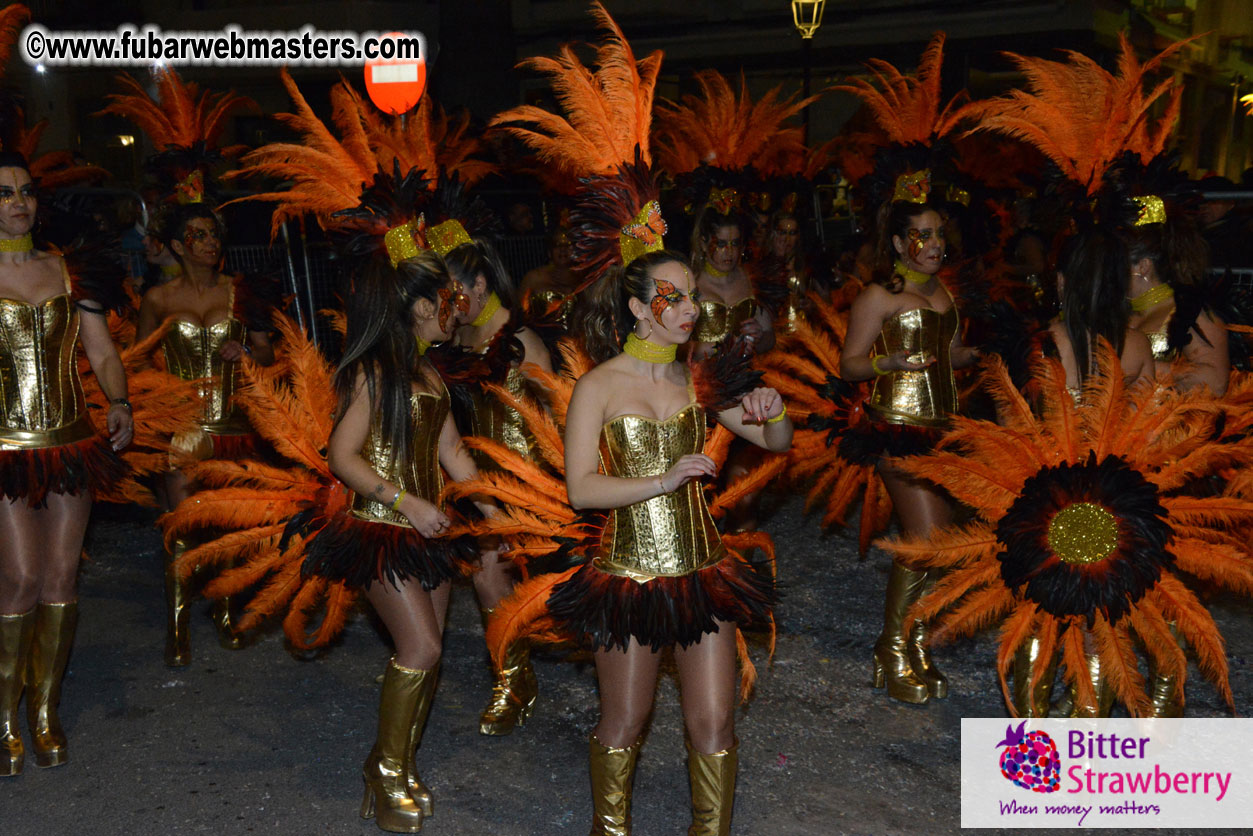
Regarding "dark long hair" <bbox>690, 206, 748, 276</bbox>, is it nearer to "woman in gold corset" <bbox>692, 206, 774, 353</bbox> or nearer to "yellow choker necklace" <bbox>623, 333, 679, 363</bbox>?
"woman in gold corset" <bbox>692, 206, 774, 353</bbox>

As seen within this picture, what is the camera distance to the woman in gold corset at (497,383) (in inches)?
172

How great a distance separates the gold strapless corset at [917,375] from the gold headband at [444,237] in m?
1.79

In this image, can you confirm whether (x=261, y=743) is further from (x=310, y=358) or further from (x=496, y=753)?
(x=310, y=358)

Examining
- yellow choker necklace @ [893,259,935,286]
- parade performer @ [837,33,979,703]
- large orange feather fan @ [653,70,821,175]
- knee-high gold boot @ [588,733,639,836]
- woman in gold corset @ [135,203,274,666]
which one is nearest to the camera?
knee-high gold boot @ [588,733,639,836]

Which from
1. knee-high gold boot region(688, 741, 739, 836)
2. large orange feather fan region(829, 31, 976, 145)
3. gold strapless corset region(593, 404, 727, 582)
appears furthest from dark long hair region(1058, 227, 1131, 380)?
knee-high gold boot region(688, 741, 739, 836)

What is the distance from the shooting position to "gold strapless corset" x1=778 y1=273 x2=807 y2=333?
7520 millimetres

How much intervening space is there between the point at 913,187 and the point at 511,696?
2.68m

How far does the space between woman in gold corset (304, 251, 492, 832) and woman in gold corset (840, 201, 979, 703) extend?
187 centimetres

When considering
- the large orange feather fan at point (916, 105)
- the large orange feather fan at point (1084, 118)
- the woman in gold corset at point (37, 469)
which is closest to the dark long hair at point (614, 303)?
the large orange feather fan at point (1084, 118)

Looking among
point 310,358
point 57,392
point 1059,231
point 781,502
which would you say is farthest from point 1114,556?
point 781,502

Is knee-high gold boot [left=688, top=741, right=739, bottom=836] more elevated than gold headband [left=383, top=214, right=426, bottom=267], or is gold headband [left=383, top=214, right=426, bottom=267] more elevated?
gold headband [left=383, top=214, right=426, bottom=267]

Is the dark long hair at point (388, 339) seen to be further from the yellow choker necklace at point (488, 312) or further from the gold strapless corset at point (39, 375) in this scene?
the gold strapless corset at point (39, 375)

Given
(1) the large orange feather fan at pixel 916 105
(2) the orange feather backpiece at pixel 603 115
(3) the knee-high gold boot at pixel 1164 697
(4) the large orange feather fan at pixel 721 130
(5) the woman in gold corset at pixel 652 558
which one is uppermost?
(4) the large orange feather fan at pixel 721 130

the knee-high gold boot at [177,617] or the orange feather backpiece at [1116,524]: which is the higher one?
the orange feather backpiece at [1116,524]
